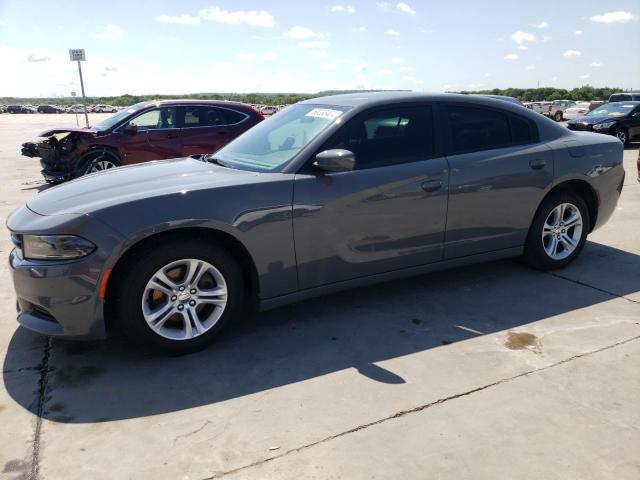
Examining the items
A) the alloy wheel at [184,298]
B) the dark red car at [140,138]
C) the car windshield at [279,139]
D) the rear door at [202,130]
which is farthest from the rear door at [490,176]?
the dark red car at [140,138]

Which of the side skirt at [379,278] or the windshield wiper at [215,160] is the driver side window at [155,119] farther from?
the side skirt at [379,278]

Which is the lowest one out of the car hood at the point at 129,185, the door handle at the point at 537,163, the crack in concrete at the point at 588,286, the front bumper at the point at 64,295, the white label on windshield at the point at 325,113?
the crack in concrete at the point at 588,286

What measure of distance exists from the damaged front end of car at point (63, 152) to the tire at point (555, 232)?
25.7 ft

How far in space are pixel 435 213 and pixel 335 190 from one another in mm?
884

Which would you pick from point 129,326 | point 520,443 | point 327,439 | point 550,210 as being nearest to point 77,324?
point 129,326

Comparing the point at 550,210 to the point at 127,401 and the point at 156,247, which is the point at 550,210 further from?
the point at 127,401

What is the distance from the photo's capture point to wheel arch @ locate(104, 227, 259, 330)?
128 inches

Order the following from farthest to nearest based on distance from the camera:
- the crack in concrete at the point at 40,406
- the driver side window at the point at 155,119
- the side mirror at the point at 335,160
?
the driver side window at the point at 155,119, the side mirror at the point at 335,160, the crack in concrete at the point at 40,406

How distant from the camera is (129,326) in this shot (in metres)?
3.29

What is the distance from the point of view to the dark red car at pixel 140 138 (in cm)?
957

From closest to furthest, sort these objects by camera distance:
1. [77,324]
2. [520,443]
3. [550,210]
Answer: [520,443], [77,324], [550,210]

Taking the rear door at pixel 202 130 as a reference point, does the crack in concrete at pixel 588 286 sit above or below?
below

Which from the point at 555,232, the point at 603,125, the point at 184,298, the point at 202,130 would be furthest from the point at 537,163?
the point at 603,125

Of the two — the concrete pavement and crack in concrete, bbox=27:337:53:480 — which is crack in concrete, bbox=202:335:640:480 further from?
crack in concrete, bbox=27:337:53:480
